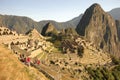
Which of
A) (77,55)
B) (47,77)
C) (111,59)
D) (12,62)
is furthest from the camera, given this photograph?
(111,59)

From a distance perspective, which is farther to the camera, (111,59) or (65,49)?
(111,59)

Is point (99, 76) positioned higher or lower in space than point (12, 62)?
lower

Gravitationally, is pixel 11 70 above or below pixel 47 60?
above

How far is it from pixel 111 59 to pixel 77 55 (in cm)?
A: 3070

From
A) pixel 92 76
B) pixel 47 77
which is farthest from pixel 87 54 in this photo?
pixel 47 77

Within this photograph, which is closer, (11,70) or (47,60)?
(11,70)

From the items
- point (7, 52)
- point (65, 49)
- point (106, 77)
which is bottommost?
point (106, 77)

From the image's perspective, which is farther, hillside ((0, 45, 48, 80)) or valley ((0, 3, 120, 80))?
valley ((0, 3, 120, 80))

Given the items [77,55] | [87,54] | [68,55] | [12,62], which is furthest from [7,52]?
[87,54]

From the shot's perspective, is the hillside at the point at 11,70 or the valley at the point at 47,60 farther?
the valley at the point at 47,60

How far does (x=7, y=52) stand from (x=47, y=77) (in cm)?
937

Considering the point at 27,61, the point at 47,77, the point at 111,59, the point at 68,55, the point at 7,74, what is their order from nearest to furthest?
the point at 7,74 < the point at 27,61 < the point at 47,77 < the point at 68,55 < the point at 111,59

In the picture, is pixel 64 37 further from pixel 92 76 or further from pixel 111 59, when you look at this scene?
pixel 92 76

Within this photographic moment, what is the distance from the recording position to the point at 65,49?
113 metres
